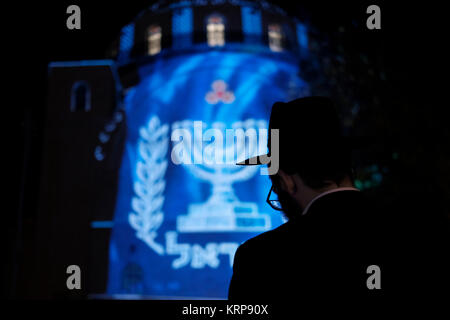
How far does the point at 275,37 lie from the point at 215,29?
2274 millimetres

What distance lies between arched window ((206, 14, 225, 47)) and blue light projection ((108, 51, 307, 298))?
62cm

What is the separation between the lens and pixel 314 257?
1.89 m

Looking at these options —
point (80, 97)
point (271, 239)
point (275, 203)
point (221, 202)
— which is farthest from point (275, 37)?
point (271, 239)

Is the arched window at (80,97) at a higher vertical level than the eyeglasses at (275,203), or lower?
higher

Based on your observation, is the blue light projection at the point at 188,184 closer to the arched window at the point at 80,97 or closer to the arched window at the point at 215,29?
the arched window at the point at 215,29

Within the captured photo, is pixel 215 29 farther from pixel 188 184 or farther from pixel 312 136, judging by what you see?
pixel 312 136

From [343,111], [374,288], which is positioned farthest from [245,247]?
[343,111]

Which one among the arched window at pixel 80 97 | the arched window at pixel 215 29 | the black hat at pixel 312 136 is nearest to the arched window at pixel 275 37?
the arched window at pixel 215 29

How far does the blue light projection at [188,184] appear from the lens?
1291cm

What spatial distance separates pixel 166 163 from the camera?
1434 cm

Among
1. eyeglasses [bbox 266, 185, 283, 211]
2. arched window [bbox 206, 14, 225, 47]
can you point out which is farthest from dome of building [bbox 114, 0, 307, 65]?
eyeglasses [bbox 266, 185, 283, 211]

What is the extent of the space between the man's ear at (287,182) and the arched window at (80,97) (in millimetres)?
18365

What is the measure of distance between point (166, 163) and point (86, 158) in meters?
5.53
